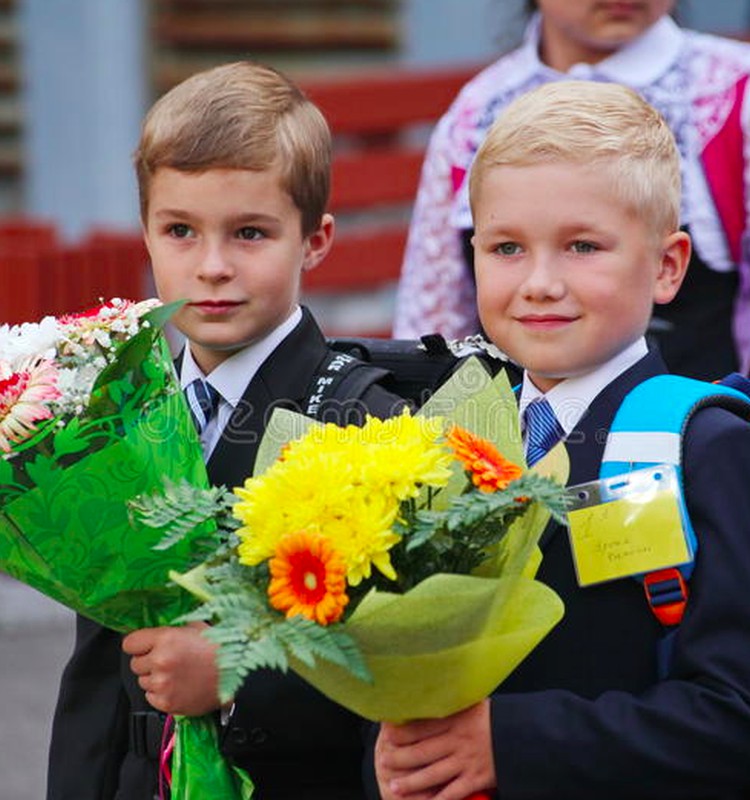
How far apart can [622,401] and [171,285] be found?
2.84 ft

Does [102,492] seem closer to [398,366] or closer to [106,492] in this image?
[106,492]

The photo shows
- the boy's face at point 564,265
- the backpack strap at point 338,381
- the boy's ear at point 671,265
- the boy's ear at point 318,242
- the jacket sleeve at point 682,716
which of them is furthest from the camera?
the boy's ear at point 318,242

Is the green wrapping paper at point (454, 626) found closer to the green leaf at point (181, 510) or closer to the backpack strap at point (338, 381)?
Answer: the green leaf at point (181, 510)

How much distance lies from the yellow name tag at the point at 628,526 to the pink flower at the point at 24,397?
708 millimetres

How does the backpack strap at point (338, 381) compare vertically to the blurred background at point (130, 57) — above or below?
below

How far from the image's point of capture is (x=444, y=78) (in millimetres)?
8133

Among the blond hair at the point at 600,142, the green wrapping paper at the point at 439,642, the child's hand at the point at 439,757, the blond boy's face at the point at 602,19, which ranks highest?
the blond boy's face at the point at 602,19

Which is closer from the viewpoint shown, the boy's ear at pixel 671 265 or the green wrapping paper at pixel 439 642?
the green wrapping paper at pixel 439 642

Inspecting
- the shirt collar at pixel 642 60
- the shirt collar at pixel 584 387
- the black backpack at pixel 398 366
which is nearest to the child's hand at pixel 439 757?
the shirt collar at pixel 584 387

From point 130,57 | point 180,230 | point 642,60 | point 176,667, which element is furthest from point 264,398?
point 130,57

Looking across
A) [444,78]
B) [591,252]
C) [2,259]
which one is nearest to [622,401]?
[591,252]

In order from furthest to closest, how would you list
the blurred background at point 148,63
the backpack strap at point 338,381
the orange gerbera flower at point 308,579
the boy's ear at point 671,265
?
the blurred background at point 148,63, the backpack strap at point 338,381, the boy's ear at point 671,265, the orange gerbera flower at point 308,579

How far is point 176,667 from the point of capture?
2721 mm

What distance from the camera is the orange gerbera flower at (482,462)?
232 centimetres
